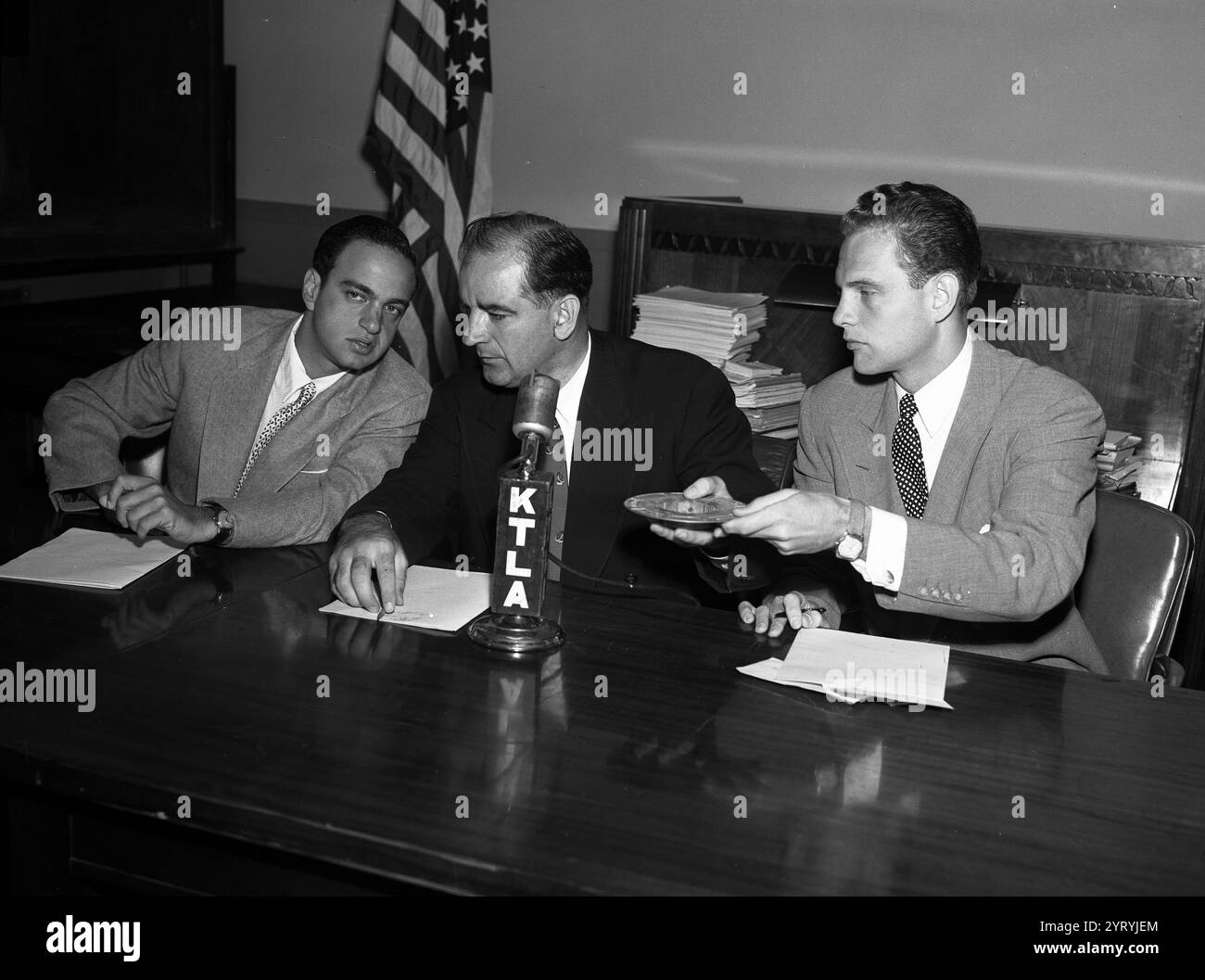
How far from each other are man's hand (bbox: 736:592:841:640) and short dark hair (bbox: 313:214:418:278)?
4.10 feet

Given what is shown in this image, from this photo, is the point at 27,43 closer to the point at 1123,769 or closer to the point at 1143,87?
the point at 1143,87

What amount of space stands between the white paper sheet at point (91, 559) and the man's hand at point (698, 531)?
92 cm

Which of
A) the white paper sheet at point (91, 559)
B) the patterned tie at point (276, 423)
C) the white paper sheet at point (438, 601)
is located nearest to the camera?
the white paper sheet at point (438, 601)

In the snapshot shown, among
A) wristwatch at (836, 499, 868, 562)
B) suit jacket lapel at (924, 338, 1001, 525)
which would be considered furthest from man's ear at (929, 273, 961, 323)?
wristwatch at (836, 499, 868, 562)

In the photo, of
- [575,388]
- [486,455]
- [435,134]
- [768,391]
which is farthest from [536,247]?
[435,134]

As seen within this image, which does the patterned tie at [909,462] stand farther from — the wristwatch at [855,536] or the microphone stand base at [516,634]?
the microphone stand base at [516,634]

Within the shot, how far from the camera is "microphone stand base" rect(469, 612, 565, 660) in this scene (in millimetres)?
1812

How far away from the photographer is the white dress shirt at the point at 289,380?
9.00 ft

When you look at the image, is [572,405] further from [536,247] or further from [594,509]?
[536,247]

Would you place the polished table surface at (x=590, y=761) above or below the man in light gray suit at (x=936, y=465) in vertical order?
below

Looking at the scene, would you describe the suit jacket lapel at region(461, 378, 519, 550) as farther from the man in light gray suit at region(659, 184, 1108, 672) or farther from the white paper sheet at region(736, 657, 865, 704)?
the white paper sheet at region(736, 657, 865, 704)

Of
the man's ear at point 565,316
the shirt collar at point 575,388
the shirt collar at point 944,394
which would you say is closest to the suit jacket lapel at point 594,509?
the shirt collar at point 575,388

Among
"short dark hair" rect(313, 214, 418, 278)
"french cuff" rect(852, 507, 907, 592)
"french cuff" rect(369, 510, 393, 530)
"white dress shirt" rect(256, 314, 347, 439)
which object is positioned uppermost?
"short dark hair" rect(313, 214, 418, 278)

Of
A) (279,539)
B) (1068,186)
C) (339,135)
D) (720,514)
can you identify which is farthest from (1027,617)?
(339,135)
